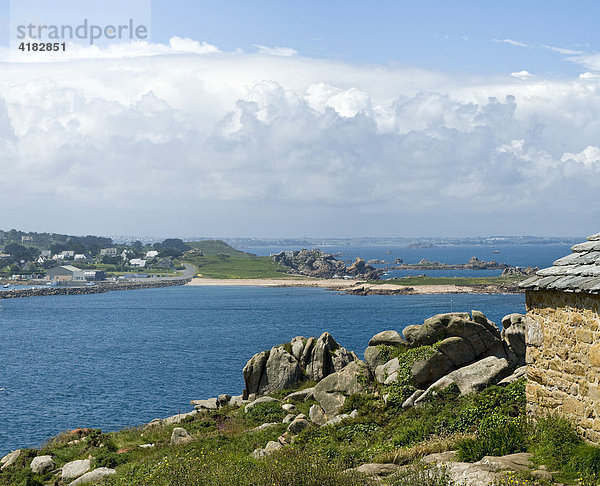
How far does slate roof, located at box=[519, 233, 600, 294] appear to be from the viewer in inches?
549

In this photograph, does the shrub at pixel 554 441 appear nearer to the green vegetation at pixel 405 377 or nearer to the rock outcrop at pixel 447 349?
the rock outcrop at pixel 447 349

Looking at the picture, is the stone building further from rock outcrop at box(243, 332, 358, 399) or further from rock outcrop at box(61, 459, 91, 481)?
rock outcrop at box(243, 332, 358, 399)

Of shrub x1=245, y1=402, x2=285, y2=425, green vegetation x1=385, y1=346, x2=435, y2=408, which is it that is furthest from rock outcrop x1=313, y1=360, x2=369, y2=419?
green vegetation x1=385, y1=346, x2=435, y2=408

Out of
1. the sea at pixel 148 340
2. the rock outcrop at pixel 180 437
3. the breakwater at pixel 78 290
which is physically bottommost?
the sea at pixel 148 340

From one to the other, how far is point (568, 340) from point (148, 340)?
257ft

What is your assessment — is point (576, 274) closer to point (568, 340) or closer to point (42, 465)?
point (568, 340)

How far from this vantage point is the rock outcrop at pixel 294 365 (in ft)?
117

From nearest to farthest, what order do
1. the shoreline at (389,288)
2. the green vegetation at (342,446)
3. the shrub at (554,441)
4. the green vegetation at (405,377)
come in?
the green vegetation at (342,446), the shrub at (554,441), the green vegetation at (405,377), the shoreline at (389,288)

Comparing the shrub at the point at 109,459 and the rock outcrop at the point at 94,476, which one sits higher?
the rock outcrop at the point at 94,476

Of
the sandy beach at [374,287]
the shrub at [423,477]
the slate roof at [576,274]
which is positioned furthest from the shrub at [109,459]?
the sandy beach at [374,287]

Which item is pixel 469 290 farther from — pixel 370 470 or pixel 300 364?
pixel 370 470

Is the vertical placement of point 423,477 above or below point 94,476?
above

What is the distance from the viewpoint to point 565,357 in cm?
1478

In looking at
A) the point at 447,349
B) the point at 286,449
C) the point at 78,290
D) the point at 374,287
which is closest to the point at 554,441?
the point at 286,449
